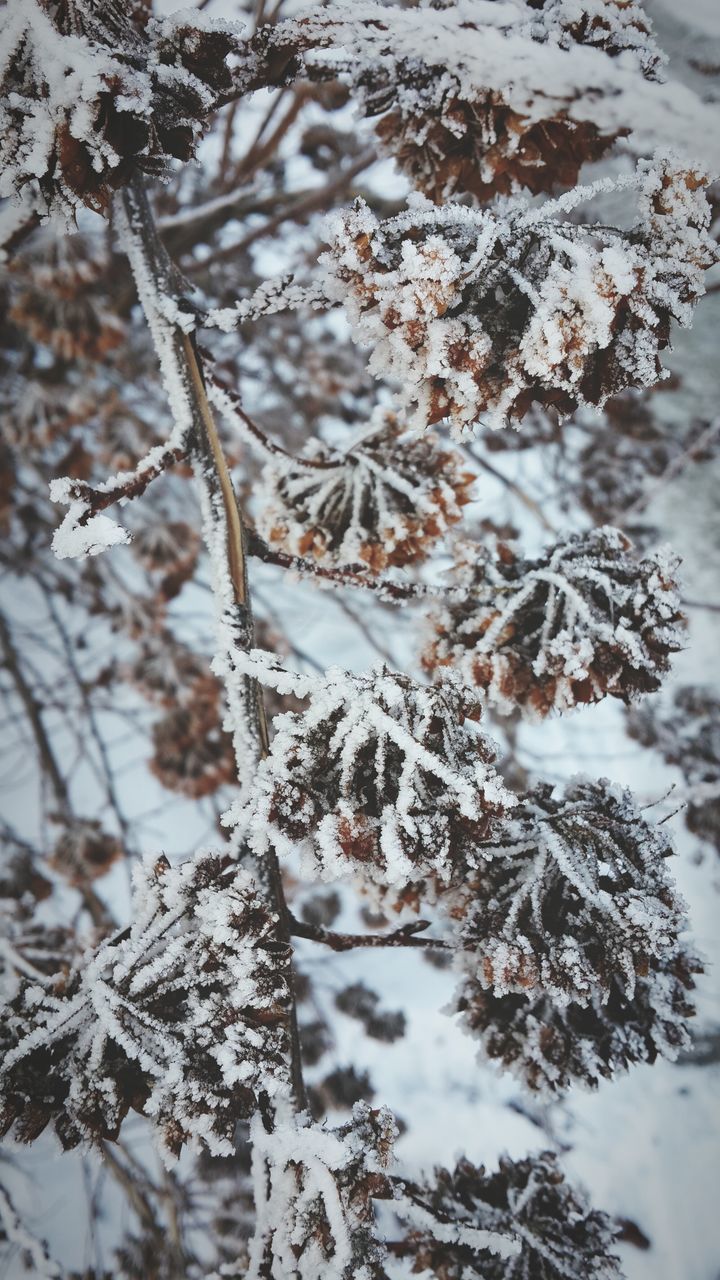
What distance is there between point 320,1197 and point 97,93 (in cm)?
114

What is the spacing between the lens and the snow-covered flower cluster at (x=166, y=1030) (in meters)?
0.71

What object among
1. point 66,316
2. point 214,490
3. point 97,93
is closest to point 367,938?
point 214,490

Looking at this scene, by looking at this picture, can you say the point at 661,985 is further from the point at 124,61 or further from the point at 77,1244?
the point at 77,1244

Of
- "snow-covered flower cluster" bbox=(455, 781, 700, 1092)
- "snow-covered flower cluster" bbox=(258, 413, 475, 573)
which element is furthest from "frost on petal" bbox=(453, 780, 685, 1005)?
"snow-covered flower cluster" bbox=(258, 413, 475, 573)

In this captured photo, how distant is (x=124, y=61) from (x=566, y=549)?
0.81 meters

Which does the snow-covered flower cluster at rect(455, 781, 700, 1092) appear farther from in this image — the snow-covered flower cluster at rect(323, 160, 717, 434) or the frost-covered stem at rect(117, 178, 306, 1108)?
the snow-covered flower cluster at rect(323, 160, 717, 434)

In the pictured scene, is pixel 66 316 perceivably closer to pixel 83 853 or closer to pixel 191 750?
pixel 191 750

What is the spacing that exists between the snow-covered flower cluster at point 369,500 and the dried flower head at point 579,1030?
2.21 feet

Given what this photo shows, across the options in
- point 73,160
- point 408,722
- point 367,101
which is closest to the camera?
point 73,160

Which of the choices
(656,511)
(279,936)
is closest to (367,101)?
(279,936)

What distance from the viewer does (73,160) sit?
0.64m

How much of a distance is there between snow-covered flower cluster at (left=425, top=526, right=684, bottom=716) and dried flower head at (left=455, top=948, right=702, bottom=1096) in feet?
1.37

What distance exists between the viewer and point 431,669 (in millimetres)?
1063

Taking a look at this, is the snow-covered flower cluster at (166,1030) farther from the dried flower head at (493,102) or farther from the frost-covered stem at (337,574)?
the dried flower head at (493,102)
